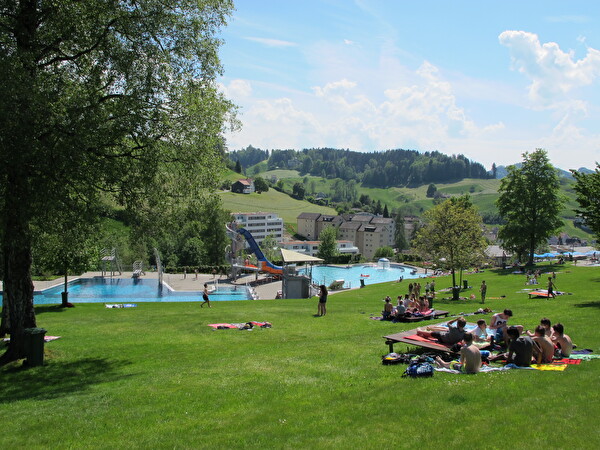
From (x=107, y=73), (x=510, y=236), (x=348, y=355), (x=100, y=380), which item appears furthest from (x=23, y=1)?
(x=510, y=236)

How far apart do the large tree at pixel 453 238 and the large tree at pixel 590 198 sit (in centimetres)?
934

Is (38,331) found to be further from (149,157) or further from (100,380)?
(149,157)

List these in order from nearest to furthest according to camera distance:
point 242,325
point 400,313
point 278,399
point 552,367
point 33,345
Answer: point 278,399, point 552,367, point 33,345, point 242,325, point 400,313

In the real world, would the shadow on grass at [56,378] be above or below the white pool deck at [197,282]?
A: above

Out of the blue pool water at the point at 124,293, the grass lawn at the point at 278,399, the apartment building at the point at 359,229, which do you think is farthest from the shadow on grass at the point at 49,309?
the apartment building at the point at 359,229

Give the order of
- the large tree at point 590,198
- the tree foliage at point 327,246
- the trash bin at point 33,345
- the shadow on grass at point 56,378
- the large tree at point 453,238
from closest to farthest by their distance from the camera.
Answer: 1. the shadow on grass at point 56,378
2. the trash bin at point 33,345
3. the large tree at point 590,198
4. the large tree at point 453,238
5. the tree foliage at point 327,246

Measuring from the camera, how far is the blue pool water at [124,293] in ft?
124

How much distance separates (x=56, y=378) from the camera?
11.5 meters

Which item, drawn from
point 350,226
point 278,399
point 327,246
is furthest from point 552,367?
point 350,226

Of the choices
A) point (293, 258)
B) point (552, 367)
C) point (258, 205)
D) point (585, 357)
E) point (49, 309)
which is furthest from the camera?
point (258, 205)

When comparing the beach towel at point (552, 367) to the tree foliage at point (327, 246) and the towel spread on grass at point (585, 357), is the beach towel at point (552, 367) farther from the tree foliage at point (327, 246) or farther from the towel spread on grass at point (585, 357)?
the tree foliage at point (327, 246)

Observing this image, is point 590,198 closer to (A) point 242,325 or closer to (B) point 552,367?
(B) point 552,367

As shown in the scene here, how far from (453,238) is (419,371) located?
909 inches

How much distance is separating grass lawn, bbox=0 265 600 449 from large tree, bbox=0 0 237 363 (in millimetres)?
3463
